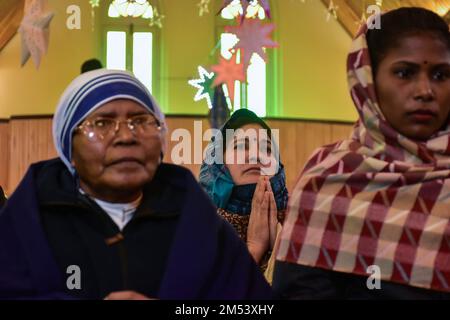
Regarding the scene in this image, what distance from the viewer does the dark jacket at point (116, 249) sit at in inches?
72.1

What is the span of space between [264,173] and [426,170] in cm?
133

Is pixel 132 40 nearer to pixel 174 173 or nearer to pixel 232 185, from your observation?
pixel 232 185

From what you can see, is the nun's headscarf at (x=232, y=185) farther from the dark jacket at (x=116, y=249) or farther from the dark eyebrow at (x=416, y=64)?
the dark eyebrow at (x=416, y=64)

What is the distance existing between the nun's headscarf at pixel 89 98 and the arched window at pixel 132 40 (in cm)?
1156

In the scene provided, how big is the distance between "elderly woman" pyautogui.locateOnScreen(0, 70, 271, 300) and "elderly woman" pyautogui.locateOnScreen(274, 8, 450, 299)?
0.17 m

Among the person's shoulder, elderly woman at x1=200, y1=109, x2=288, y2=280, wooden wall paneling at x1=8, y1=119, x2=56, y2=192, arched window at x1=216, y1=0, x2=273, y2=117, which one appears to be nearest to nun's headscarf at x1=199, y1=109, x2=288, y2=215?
elderly woman at x1=200, y1=109, x2=288, y2=280

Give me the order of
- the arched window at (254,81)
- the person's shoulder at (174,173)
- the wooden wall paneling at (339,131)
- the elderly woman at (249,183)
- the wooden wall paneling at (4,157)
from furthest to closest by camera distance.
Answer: the arched window at (254,81) → the wooden wall paneling at (339,131) → the wooden wall paneling at (4,157) → the elderly woman at (249,183) → the person's shoulder at (174,173)

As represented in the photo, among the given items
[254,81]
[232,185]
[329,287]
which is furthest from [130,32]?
[329,287]

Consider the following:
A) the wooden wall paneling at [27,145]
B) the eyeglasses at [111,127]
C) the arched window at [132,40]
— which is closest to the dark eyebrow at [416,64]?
the eyeglasses at [111,127]

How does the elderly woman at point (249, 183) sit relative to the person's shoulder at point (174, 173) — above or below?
below

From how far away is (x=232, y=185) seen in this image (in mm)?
3238

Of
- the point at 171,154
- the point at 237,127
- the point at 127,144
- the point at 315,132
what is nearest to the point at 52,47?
the point at 171,154

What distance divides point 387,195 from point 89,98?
2.56 ft
